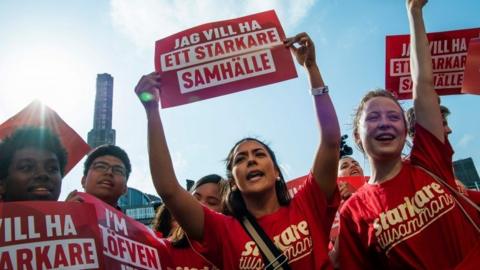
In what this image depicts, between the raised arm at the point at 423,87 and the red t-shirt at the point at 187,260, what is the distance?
1.77 metres

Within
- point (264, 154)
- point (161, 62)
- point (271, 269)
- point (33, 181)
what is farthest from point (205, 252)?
point (161, 62)

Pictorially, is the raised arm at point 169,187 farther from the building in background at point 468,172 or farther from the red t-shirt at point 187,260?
the building in background at point 468,172

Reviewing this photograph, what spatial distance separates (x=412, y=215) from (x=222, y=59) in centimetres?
205

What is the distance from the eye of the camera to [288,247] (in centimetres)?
257

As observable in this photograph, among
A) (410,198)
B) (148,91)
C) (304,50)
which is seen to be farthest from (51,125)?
(410,198)

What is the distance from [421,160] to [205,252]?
4.65ft

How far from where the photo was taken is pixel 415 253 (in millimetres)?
2361

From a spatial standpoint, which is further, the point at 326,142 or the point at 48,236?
the point at 326,142

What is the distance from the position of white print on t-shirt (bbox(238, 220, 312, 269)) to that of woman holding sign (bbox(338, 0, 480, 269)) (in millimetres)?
281

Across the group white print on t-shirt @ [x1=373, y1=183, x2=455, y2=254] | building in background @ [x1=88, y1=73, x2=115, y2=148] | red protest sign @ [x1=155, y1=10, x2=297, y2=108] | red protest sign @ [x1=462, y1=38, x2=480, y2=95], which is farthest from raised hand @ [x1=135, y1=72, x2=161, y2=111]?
building in background @ [x1=88, y1=73, x2=115, y2=148]

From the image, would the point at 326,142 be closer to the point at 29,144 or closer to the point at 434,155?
the point at 434,155

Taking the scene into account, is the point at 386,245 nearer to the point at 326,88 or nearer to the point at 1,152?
the point at 326,88

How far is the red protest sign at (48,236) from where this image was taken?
8.38 feet

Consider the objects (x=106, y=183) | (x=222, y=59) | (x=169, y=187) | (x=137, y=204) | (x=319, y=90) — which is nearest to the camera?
(x=169, y=187)
